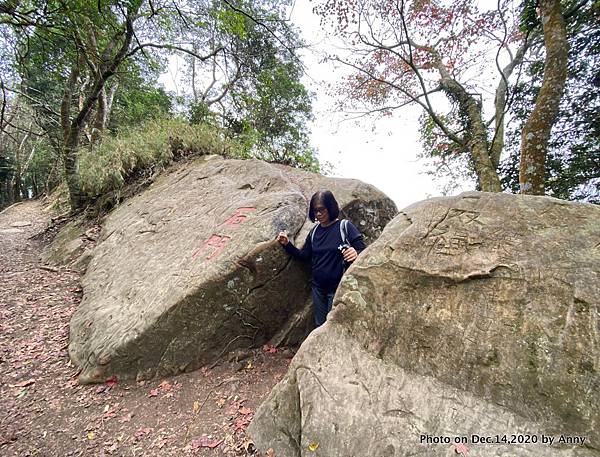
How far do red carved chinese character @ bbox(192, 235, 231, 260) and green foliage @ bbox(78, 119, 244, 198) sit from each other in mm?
4055

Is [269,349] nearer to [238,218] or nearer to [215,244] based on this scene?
[215,244]

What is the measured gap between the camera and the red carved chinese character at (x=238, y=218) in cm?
410

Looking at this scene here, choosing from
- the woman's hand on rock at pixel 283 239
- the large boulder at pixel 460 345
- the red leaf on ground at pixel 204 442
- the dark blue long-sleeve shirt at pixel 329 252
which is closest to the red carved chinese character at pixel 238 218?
the woman's hand on rock at pixel 283 239

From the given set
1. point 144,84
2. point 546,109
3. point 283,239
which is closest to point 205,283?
point 283,239

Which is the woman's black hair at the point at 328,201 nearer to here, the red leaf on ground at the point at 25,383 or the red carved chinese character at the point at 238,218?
the red carved chinese character at the point at 238,218

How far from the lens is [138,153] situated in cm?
755

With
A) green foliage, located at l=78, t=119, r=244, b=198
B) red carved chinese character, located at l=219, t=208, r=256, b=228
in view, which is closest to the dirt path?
red carved chinese character, located at l=219, t=208, r=256, b=228

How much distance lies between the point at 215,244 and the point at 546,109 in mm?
5269

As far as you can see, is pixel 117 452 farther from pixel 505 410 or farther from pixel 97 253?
pixel 97 253

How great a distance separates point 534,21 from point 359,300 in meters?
6.77

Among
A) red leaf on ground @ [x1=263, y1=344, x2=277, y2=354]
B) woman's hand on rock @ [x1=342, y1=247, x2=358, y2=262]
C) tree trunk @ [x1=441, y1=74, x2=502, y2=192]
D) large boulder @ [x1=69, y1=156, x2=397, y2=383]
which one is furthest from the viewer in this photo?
tree trunk @ [x1=441, y1=74, x2=502, y2=192]

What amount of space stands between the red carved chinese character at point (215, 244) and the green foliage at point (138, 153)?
4055mm

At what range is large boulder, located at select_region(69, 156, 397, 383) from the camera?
3.38m

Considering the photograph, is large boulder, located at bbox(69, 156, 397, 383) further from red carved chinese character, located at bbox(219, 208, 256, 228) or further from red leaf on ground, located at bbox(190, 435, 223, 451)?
red leaf on ground, located at bbox(190, 435, 223, 451)
